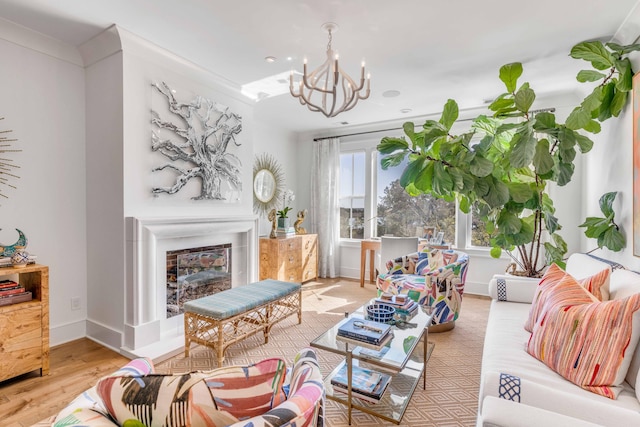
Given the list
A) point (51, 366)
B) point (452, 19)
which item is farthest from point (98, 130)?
point (452, 19)

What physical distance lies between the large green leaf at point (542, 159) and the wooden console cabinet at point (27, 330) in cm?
374

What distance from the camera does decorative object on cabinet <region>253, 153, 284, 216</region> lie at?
488 centimetres

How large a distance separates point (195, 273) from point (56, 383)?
4.35ft

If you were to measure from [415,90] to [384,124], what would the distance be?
1.39 metres

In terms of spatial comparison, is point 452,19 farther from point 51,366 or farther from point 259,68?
point 51,366

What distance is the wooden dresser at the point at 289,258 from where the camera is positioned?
4492mm

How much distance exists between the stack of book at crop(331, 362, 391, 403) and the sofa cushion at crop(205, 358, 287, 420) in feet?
4.28

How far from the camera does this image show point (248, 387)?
753 millimetres

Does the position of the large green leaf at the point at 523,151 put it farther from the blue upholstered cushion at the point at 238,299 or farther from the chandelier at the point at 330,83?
the blue upholstered cushion at the point at 238,299

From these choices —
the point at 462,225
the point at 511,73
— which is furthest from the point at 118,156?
the point at 462,225

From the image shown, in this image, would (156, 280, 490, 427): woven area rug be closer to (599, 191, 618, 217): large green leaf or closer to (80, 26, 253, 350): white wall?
(80, 26, 253, 350): white wall

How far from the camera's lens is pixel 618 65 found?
217 centimetres

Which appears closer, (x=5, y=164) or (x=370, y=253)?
(x=5, y=164)

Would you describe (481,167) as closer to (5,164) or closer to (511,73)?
(511,73)
